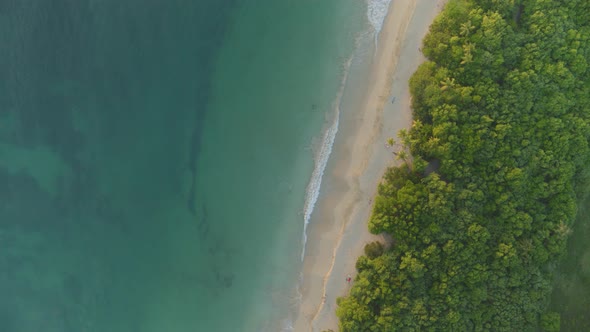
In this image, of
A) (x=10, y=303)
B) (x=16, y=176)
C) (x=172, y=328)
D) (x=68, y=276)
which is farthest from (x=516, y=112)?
(x=10, y=303)

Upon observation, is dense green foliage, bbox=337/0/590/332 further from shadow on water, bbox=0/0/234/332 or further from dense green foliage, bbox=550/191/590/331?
shadow on water, bbox=0/0/234/332

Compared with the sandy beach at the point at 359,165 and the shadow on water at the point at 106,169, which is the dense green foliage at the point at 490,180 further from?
the shadow on water at the point at 106,169

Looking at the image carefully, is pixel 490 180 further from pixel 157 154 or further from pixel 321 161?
pixel 157 154

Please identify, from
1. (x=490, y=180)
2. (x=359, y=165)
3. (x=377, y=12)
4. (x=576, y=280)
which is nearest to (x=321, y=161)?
(x=359, y=165)

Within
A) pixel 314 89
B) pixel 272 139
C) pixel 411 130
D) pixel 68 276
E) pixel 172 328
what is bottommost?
pixel 172 328

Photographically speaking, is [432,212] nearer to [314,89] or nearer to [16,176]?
[314,89]

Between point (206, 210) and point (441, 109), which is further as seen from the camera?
point (206, 210)
